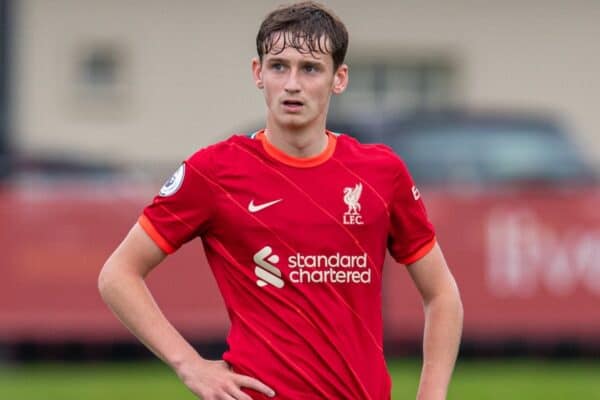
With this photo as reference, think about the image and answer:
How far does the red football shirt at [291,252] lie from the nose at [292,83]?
9.7 inches

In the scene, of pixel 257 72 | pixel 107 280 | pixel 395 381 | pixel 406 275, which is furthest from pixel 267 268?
pixel 406 275

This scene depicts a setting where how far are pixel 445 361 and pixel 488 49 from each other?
27.0 m

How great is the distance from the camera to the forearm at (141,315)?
591cm

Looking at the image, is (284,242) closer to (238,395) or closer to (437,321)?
(238,395)

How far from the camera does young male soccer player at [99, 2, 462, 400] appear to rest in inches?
231

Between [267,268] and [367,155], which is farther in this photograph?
[367,155]

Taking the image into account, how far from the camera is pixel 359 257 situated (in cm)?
594

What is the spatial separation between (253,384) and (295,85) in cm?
93

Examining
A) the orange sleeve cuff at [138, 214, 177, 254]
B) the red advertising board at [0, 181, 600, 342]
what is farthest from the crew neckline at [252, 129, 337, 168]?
the red advertising board at [0, 181, 600, 342]

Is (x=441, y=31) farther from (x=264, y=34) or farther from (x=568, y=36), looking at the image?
(x=264, y=34)

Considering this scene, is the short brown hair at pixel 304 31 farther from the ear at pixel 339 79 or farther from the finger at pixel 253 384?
the finger at pixel 253 384

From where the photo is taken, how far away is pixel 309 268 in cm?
588

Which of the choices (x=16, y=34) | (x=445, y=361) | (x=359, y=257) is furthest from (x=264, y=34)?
(x=16, y=34)

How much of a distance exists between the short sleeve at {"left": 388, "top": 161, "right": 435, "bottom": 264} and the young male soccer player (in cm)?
6
